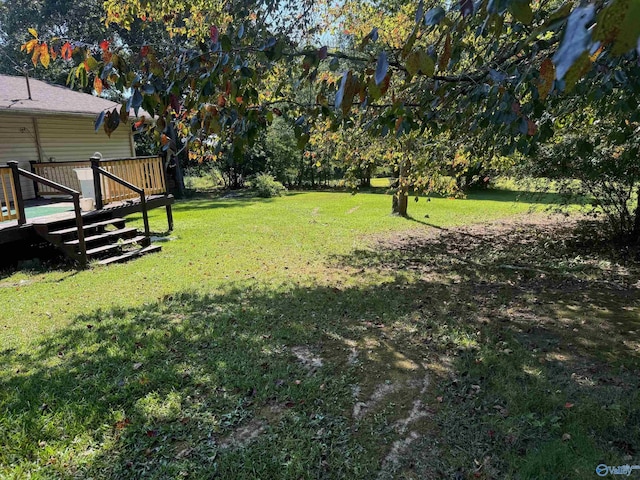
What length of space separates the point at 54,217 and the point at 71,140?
18.7ft

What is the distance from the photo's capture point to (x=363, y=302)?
5223mm

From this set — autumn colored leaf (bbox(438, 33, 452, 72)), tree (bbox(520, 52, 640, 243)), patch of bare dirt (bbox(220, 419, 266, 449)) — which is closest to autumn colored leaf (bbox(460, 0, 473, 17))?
autumn colored leaf (bbox(438, 33, 452, 72))

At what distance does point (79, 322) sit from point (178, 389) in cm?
222

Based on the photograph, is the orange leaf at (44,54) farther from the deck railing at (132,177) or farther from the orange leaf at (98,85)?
the deck railing at (132,177)

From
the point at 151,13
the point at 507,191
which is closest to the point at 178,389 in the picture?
the point at 151,13

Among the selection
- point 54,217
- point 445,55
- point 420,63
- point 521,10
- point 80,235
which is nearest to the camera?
point 521,10

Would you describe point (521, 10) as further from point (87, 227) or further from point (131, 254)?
point (87, 227)

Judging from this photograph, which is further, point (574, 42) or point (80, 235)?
point (80, 235)

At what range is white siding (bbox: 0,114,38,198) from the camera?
1004 centimetres

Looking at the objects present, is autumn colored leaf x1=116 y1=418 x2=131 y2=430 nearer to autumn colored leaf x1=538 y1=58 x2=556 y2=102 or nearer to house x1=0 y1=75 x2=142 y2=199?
autumn colored leaf x1=538 y1=58 x2=556 y2=102

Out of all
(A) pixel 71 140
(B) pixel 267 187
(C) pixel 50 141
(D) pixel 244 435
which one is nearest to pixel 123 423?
(D) pixel 244 435

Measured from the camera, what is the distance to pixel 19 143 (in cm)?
1039

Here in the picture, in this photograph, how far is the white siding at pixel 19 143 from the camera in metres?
10.0

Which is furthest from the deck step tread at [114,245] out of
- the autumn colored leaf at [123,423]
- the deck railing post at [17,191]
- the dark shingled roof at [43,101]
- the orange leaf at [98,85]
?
the orange leaf at [98,85]
